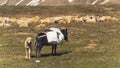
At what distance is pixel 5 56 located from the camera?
4206 centimetres

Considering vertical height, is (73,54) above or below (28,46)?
below

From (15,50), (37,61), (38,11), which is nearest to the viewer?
(37,61)

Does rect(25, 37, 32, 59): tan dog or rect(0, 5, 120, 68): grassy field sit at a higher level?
rect(25, 37, 32, 59): tan dog

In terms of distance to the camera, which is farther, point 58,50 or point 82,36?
point 82,36

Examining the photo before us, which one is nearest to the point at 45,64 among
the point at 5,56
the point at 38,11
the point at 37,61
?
the point at 37,61

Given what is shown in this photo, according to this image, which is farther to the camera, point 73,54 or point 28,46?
point 73,54

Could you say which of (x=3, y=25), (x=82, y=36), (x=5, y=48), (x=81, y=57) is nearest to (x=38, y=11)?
(x=3, y=25)

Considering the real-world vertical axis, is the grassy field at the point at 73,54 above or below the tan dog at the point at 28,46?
below

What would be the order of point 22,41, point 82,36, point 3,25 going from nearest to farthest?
point 22,41
point 82,36
point 3,25

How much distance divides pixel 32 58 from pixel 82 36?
84.0 feet

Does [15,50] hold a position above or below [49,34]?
below

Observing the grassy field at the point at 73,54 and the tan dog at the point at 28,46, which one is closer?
the grassy field at the point at 73,54

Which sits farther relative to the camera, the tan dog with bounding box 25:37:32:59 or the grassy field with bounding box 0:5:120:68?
the tan dog with bounding box 25:37:32:59

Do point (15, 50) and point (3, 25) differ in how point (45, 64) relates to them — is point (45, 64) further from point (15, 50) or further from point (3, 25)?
point (3, 25)
